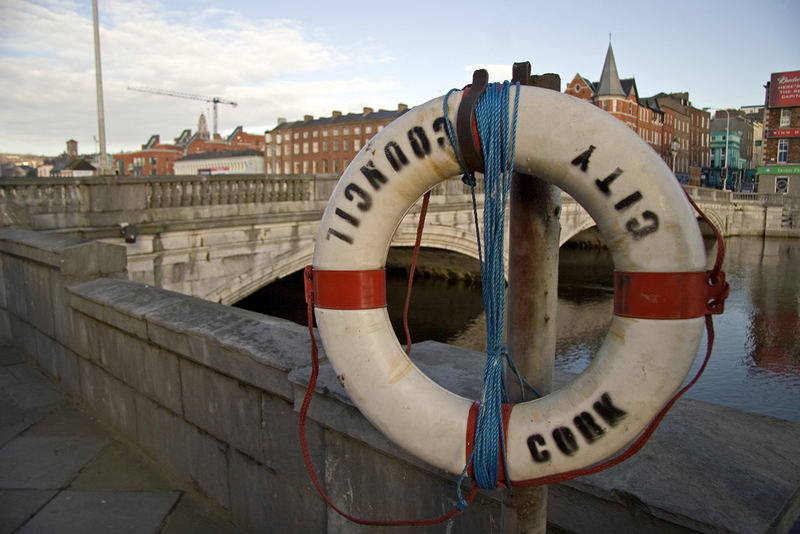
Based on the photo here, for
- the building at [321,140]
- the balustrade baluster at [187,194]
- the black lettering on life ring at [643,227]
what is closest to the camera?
the black lettering on life ring at [643,227]

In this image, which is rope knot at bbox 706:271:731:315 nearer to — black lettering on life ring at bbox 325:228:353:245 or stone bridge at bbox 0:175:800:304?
black lettering on life ring at bbox 325:228:353:245

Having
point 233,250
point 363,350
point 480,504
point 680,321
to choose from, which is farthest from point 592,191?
point 233,250

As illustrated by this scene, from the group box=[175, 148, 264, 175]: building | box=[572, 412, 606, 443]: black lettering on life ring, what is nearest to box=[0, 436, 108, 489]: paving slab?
box=[572, 412, 606, 443]: black lettering on life ring

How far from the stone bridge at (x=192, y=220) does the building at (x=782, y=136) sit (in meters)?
39.0

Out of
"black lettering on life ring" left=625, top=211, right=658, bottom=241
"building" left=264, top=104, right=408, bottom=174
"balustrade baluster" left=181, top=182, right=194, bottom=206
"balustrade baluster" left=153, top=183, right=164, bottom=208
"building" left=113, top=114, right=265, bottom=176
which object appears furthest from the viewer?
"building" left=113, top=114, right=265, bottom=176

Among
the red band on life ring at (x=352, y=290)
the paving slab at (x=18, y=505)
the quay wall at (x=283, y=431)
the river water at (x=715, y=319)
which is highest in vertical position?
the red band on life ring at (x=352, y=290)

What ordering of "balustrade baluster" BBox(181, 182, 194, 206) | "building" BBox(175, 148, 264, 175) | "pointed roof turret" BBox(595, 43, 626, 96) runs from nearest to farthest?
"balustrade baluster" BBox(181, 182, 194, 206) → "pointed roof turret" BBox(595, 43, 626, 96) → "building" BBox(175, 148, 264, 175)

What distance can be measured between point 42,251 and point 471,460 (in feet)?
14.5

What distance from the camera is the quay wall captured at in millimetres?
1522

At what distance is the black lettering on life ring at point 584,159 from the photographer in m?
1.37

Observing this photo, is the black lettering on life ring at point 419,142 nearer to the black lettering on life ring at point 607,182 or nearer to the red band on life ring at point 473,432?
the black lettering on life ring at point 607,182

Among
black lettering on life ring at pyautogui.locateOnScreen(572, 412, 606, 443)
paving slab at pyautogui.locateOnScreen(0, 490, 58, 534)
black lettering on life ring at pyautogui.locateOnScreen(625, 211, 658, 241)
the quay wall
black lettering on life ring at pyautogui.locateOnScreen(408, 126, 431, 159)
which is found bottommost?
paving slab at pyautogui.locateOnScreen(0, 490, 58, 534)

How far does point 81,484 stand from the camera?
10.9 feet

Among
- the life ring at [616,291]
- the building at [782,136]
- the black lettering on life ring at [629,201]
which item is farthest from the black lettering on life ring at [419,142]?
the building at [782,136]
